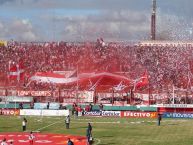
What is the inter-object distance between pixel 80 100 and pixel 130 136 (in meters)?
34.1

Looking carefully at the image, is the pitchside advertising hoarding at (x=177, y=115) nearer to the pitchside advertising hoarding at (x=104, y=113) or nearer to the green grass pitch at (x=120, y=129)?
the green grass pitch at (x=120, y=129)

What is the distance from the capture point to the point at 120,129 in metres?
47.2

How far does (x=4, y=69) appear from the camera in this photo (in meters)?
99.8

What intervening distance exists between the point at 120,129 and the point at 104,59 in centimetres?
5913

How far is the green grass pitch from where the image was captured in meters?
39.2

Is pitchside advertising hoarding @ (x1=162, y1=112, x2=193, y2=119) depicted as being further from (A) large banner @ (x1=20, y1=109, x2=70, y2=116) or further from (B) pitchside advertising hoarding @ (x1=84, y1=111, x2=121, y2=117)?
(A) large banner @ (x1=20, y1=109, x2=70, y2=116)

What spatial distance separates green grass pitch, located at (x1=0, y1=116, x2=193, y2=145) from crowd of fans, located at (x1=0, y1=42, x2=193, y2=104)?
33294mm

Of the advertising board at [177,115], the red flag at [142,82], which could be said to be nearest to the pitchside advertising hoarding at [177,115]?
the advertising board at [177,115]

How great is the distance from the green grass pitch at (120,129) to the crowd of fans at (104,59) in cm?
3329

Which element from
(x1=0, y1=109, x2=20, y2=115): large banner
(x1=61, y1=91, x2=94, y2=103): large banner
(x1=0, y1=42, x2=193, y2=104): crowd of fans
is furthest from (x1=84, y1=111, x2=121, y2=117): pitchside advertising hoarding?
(x1=0, y1=42, x2=193, y2=104): crowd of fans

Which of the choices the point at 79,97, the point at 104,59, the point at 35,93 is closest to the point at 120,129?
the point at 79,97

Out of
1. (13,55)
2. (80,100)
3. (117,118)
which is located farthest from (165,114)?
(13,55)

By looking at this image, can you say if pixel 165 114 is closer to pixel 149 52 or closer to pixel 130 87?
pixel 130 87

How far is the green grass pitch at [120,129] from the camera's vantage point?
39.2 meters
